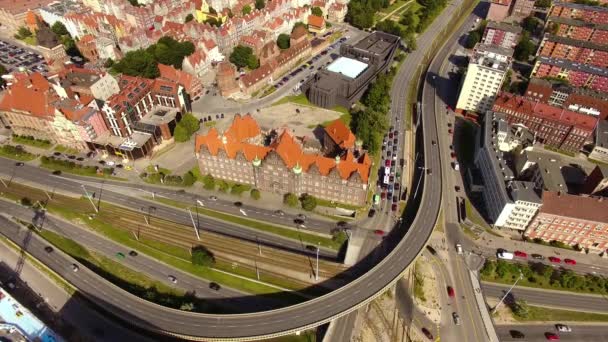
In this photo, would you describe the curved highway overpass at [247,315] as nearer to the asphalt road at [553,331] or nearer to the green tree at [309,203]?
the asphalt road at [553,331]

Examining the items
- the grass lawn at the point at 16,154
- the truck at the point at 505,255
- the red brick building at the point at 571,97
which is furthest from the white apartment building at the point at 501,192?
the grass lawn at the point at 16,154

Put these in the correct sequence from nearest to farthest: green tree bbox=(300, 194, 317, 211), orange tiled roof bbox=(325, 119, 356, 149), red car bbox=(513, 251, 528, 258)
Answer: red car bbox=(513, 251, 528, 258) < green tree bbox=(300, 194, 317, 211) < orange tiled roof bbox=(325, 119, 356, 149)

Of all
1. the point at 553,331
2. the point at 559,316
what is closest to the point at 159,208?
the point at 553,331

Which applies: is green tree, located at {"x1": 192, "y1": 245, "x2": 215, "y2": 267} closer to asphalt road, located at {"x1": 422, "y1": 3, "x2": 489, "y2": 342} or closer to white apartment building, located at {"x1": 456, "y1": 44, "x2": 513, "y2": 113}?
asphalt road, located at {"x1": 422, "y1": 3, "x2": 489, "y2": 342}

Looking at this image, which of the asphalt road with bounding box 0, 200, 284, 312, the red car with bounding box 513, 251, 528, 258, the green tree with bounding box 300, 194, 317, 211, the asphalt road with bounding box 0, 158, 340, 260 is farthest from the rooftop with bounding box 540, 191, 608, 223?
the asphalt road with bounding box 0, 200, 284, 312

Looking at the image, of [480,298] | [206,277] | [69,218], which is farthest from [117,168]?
[480,298]

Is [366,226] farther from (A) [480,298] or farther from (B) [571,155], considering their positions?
(B) [571,155]

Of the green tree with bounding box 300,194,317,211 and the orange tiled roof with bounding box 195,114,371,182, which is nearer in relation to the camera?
the orange tiled roof with bounding box 195,114,371,182
